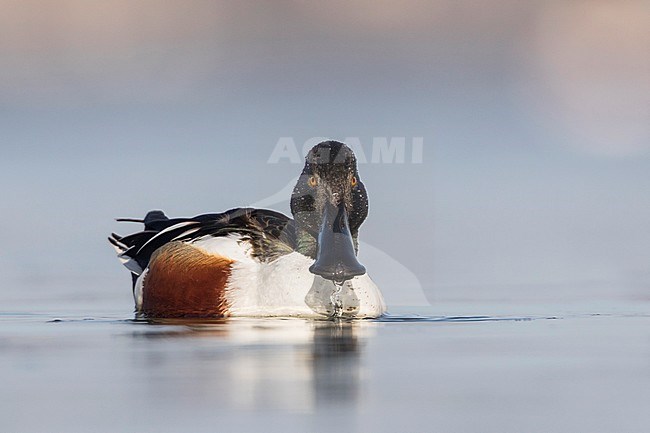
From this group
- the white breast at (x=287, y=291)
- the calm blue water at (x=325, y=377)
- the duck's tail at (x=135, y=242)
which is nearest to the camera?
the calm blue water at (x=325, y=377)

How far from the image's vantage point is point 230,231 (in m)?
5.11

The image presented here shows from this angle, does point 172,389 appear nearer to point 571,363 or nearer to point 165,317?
point 571,363

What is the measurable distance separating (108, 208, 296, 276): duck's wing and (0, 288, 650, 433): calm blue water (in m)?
0.79

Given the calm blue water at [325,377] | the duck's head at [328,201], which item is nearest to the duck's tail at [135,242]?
the duck's head at [328,201]

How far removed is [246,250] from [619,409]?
3033mm

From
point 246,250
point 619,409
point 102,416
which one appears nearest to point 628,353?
point 619,409

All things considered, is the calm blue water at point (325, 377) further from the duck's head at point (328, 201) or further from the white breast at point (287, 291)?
the duck's head at point (328, 201)

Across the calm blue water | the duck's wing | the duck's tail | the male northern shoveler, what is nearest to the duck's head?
the male northern shoveler

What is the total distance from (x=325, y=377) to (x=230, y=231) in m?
2.67

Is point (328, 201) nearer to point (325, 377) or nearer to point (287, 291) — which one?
point (287, 291)

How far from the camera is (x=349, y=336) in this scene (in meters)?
3.72

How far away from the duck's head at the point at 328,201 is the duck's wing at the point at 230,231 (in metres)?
0.11

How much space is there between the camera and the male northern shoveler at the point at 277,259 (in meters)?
4.74

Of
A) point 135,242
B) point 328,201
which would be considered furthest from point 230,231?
point 135,242
